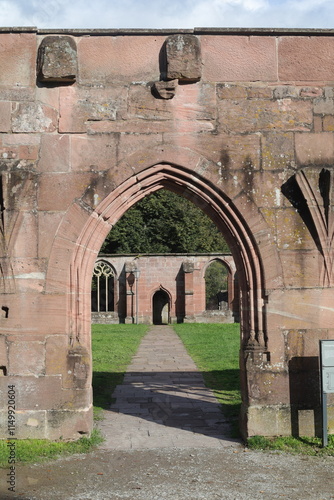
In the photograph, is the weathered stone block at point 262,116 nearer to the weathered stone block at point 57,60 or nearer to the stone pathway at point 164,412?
the weathered stone block at point 57,60

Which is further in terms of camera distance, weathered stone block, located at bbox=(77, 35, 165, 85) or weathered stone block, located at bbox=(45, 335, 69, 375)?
weathered stone block, located at bbox=(77, 35, 165, 85)

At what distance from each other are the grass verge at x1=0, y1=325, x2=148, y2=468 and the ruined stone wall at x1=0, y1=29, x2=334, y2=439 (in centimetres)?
26

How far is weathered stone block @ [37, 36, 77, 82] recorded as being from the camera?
691 cm

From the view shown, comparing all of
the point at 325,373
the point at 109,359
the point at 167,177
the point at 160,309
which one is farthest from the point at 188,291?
the point at 325,373

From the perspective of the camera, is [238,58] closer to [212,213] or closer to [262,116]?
[262,116]

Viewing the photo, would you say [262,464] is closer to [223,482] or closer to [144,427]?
[223,482]

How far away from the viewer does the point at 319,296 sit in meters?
6.96

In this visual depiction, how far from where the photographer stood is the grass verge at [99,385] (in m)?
6.32

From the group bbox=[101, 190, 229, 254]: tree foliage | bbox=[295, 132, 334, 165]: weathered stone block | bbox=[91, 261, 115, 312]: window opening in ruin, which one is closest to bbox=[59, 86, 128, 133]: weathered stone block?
bbox=[295, 132, 334, 165]: weathered stone block

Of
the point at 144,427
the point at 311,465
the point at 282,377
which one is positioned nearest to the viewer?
the point at 311,465

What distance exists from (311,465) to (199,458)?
3.84ft

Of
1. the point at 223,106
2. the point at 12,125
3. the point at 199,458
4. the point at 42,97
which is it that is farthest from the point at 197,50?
the point at 199,458

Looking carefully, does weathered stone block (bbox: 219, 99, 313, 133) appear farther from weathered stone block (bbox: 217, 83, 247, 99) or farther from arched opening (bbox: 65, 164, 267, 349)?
arched opening (bbox: 65, 164, 267, 349)

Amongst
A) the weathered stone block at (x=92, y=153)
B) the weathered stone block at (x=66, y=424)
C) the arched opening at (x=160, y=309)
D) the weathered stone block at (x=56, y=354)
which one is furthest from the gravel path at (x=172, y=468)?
the arched opening at (x=160, y=309)
